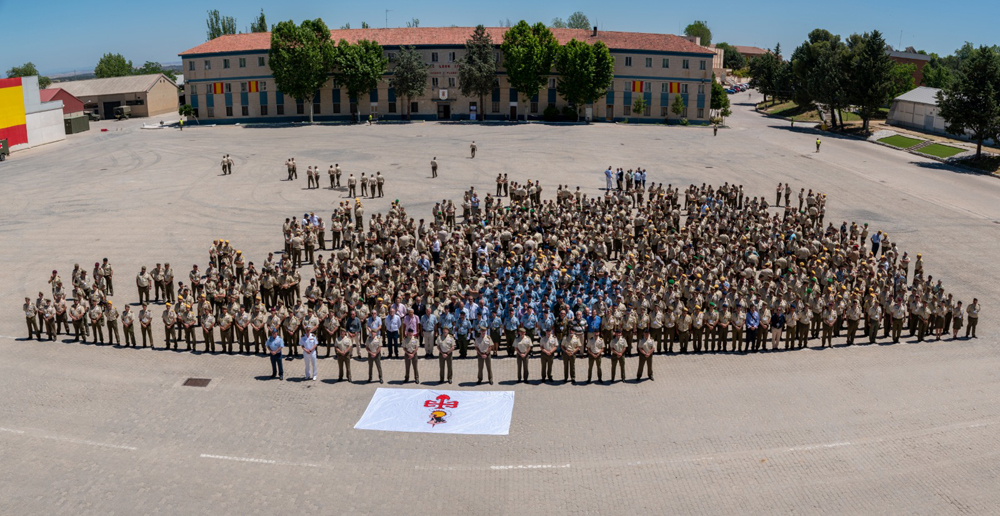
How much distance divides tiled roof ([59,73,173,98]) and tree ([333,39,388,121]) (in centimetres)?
3140

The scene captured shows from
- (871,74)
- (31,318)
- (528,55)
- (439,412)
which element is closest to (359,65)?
(528,55)

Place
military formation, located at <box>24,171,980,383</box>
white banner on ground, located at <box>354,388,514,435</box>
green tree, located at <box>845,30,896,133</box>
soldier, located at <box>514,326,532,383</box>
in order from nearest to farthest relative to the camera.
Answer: white banner on ground, located at <box>354,388,514,435</box> < soldier, located at <box>514,326,532,383</box> < military formation, located at <box>24,171,980,383</box> < green tree, located at <box>845,30,896,133</box>

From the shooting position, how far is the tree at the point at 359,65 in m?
74.9

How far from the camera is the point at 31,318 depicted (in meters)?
21.7

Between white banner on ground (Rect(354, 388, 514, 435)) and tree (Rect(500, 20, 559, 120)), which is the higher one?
tree (Rect(500, 20, 559, 120))

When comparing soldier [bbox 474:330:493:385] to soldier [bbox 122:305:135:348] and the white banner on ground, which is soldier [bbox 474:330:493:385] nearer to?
the white banner on ground

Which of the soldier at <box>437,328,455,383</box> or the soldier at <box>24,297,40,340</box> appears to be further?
the soldier at <box>24,297,40,340</box>

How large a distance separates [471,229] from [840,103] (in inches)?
1954

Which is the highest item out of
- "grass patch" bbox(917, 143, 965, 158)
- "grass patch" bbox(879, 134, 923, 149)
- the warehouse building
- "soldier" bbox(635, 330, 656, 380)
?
the warehouse building

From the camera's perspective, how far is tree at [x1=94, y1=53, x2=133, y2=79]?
453 feet

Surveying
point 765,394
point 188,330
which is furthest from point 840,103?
point 188,330

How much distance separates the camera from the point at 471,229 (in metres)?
29.8

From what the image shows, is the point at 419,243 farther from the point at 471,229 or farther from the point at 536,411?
the point at 536,411

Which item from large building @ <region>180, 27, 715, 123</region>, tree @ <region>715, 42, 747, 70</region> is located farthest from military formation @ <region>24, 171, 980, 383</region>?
tree @ <region>715, 42, 747, 70</region>
